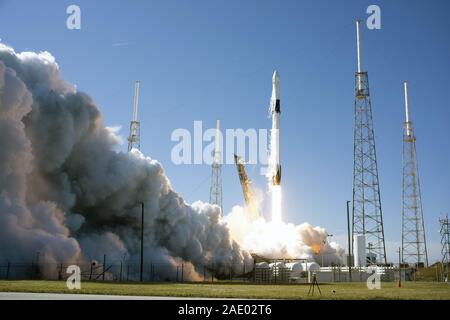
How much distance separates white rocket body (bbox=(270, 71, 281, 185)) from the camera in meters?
76.1

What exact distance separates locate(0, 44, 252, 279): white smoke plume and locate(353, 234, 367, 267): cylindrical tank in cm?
1789

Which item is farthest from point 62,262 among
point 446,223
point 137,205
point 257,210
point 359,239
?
point 446,223

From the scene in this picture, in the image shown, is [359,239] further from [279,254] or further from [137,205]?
[137,205]

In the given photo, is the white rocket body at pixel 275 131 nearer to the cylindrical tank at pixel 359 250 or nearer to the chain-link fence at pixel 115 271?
the cylindrical tank at pixel 359 250

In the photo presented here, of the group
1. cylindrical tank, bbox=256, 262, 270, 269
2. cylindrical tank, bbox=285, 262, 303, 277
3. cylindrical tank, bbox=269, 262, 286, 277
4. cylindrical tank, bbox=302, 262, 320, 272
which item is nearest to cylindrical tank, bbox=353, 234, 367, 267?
cylindrical tank, bbox=302, 262, 320, 272

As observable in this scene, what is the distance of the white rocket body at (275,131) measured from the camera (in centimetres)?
7606

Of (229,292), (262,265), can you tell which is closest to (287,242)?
(262,265)

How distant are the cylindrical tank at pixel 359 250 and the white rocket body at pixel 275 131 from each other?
13.6 m

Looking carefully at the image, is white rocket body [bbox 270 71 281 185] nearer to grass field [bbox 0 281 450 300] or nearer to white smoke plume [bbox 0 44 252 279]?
white smoke plume [bbox 0 44 252 279]

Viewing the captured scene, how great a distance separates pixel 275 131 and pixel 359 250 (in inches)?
811

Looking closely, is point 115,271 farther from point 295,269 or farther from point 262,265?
point 262,265

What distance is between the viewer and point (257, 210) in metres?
97.8

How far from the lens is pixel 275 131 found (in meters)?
77.1

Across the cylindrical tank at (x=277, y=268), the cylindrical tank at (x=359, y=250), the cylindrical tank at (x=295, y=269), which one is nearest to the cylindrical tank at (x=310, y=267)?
the cylindrical tank at (x=295, y=269)
